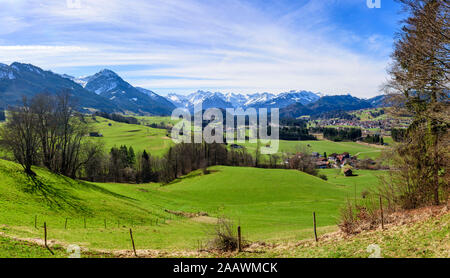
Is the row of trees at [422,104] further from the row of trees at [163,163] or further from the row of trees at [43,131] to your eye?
the row of trees at [163,163]

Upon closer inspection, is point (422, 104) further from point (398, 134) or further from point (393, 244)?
point (393, 244)

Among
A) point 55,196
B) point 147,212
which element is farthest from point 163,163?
point 55,196

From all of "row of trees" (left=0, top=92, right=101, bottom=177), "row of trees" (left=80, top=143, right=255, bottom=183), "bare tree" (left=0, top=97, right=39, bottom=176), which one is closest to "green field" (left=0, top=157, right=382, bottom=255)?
"bare tree" (left=0, top=97, right=39, bottom=176)

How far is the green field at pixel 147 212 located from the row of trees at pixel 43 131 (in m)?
3.40

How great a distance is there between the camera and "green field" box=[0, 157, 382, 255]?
73.3 feet

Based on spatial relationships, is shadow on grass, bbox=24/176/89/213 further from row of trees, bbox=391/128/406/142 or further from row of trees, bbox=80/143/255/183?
row of trees, bbox=80/143/255/183

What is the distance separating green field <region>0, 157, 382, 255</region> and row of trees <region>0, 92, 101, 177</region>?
11.2ft

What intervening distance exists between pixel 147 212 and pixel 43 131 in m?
27.5

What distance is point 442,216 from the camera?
14.6 m
